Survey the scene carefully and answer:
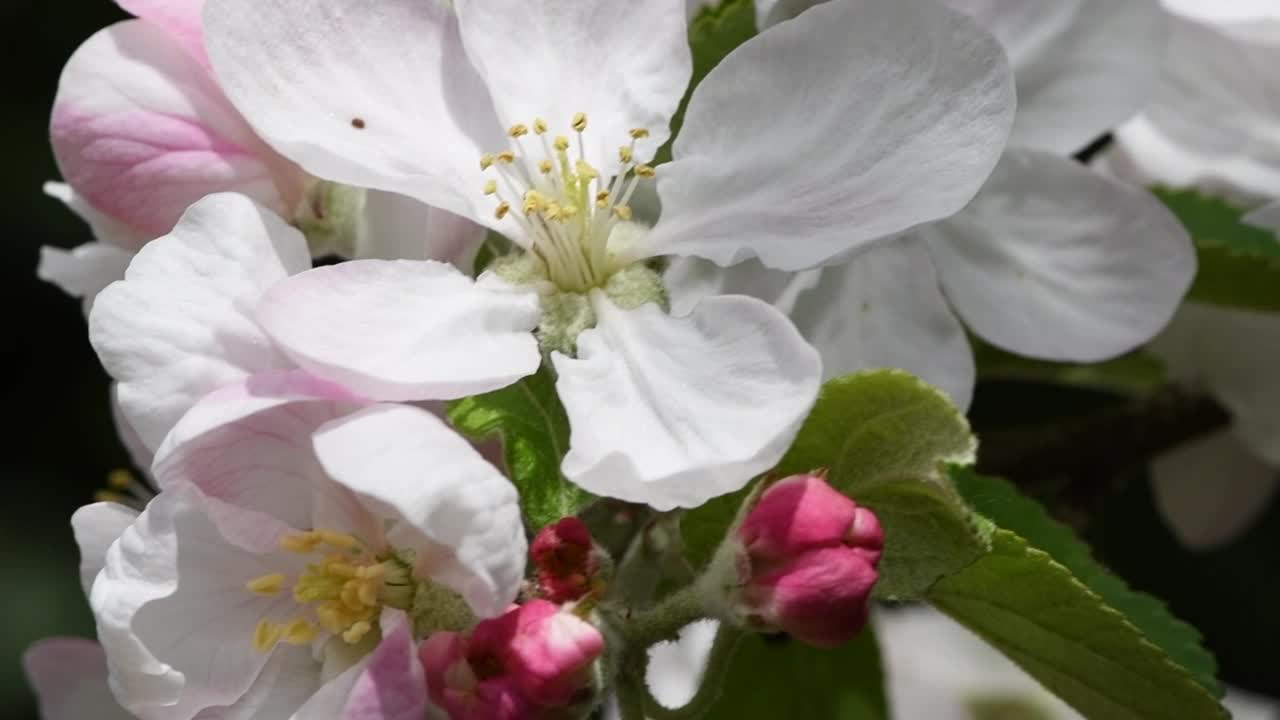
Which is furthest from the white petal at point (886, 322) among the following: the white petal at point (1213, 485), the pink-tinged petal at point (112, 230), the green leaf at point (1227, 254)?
the white petal at point (1213, 485)

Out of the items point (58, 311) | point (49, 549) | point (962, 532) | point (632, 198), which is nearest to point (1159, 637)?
point (962, 532)

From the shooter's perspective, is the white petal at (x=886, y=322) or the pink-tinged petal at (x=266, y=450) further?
the white petal at (x=886, y=322)

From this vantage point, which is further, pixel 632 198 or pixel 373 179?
pixel 632 198

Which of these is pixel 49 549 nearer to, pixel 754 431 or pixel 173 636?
pixel 173 636

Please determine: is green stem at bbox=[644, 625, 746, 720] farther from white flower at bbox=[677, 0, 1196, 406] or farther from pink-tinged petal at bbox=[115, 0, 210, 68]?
pink-tinged petal at bbox=[115, 0, 210, 68]

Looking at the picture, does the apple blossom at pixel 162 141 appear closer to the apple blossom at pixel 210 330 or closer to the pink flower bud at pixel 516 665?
the apple blossom at pixel 210 330
